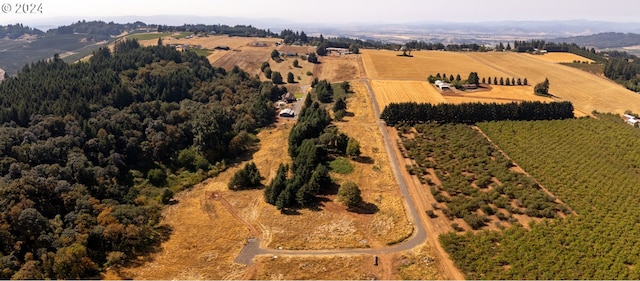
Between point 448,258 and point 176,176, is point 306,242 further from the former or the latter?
point 176,176

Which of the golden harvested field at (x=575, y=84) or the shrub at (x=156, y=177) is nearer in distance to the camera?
the shrub at (x=156, y=177)

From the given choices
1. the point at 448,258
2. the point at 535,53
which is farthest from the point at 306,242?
the point at 535,53

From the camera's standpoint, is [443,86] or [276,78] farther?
[276,78]

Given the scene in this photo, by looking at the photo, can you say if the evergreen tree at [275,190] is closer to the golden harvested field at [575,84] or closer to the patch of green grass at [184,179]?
the patch of green grass at [184,179]

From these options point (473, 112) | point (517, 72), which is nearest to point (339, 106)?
point (473, 112)

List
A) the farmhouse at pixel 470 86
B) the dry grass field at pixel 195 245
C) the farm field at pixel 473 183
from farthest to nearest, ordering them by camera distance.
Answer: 1. the farmhouse at pixel 470 86
2. the farm field at pixel 473 183
3. the dry grass field at pixel 195 245

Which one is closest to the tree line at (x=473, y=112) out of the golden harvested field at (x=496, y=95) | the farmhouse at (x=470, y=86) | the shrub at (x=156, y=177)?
the golden harvested field at (x=496, y=95)

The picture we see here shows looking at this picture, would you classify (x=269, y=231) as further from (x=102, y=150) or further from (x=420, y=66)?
(x=420, y=66)
